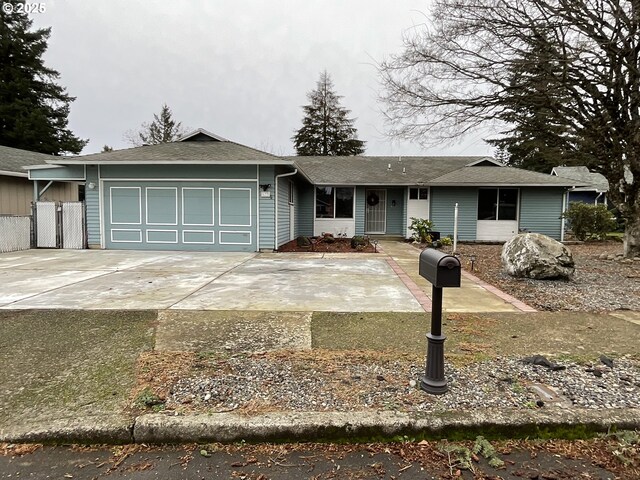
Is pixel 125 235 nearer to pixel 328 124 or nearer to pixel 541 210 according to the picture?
pixel 541 210

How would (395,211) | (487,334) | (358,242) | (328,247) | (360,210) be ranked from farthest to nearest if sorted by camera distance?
(395,211) < (360,210) < (328,247) < (358,242) < (487,334)

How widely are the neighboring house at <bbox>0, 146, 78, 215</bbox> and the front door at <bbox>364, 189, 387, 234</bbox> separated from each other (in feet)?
39.3

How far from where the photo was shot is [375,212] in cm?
1648

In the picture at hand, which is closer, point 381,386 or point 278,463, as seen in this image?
point 278,463

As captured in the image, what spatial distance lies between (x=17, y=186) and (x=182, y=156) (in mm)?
7977

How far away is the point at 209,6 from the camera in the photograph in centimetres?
1068

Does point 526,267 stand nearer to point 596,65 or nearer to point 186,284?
point 596,65

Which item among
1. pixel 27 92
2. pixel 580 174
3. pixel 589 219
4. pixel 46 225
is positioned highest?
pixel 27 92

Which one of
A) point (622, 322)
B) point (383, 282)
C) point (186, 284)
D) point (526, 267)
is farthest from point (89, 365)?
point (526, 267)

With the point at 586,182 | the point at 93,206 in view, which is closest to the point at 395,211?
the point at 93,206

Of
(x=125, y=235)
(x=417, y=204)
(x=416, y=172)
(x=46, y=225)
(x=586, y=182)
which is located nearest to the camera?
(x=125, y=235)

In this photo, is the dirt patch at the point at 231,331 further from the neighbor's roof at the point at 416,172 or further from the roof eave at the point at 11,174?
the roof eave at the point at 11,174

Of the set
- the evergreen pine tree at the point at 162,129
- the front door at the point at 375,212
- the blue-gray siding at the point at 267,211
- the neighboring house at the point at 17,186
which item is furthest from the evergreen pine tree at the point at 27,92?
the front door at the point at 375,212

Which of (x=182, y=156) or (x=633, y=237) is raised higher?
(x=182, y=156)
